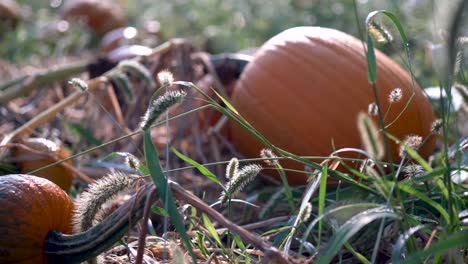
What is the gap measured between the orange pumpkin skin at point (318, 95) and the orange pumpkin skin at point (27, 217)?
2.64ft

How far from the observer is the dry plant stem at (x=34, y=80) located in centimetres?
246

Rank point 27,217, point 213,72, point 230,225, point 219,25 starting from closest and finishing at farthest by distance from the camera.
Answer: point 230,225 < point 27,217 < point 213,72 < point 219,25

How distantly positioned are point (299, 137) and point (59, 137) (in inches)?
38.7

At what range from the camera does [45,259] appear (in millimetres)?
1188

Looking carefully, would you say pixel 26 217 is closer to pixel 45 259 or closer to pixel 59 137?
pixel 45 259

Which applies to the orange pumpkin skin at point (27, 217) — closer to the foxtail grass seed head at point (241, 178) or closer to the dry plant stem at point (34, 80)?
the foxtail grass seed head at point (241, 178)

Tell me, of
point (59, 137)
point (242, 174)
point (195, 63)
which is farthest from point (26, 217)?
point (195, 63)

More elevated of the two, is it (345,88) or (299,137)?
(345,88)

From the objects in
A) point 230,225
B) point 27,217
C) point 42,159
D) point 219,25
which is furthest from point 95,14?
point 230,225

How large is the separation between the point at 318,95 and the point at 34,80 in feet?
3.94

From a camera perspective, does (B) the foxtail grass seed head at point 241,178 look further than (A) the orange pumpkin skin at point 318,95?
No

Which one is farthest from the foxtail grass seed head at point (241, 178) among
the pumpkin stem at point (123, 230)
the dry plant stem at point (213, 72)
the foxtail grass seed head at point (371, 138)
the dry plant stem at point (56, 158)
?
the dry plant stem at point (213, 72)

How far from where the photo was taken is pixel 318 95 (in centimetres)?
188

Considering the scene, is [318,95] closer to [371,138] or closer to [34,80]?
[371,138]
